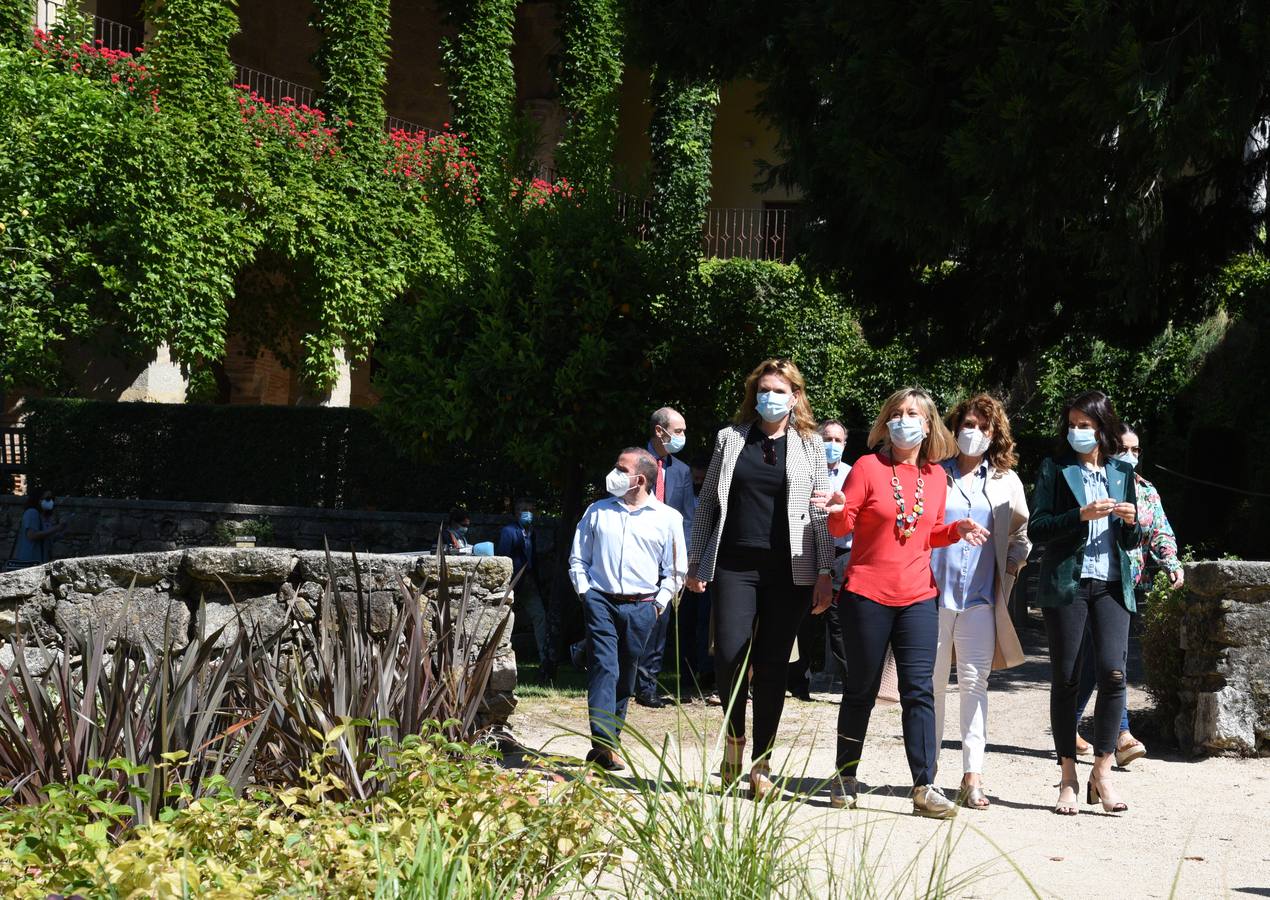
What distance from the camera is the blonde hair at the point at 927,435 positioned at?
5848mm

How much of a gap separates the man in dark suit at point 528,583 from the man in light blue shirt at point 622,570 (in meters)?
2.98

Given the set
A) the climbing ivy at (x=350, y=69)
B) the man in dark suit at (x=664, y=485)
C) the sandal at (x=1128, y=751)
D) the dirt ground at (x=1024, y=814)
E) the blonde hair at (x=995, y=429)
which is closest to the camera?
the dirt ground at (x=1024, y=814)

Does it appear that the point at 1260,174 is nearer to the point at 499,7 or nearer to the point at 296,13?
the point at 499,7

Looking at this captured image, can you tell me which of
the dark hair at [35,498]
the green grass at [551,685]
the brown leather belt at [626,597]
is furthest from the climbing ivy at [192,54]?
the brown leather belt at [626,597]

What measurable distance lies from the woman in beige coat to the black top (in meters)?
0.75

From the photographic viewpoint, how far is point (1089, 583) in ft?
19.1

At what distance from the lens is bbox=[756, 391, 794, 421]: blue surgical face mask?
19.8 ft

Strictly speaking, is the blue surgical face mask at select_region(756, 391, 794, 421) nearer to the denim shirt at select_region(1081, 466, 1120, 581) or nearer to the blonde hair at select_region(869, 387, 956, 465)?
the blonde hair at select_region(869, 387, 956, 465)

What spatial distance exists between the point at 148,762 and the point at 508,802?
3.60ft

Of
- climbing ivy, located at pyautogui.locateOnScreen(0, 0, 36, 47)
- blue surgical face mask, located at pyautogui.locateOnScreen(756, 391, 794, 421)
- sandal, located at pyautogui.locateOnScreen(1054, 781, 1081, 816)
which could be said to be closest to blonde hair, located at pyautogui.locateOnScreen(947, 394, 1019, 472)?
blue surgical face mask, located at pyautogui.locateOnScreen(756, 391, 794, 421)

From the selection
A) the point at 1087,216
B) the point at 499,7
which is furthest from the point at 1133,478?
the point at 499,7

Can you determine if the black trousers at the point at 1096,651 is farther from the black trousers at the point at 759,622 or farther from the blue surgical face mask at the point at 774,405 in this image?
the blue surgical face mask at the point at 774,405

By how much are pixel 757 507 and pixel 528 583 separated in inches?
193

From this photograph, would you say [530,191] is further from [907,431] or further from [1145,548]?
[907,431]
